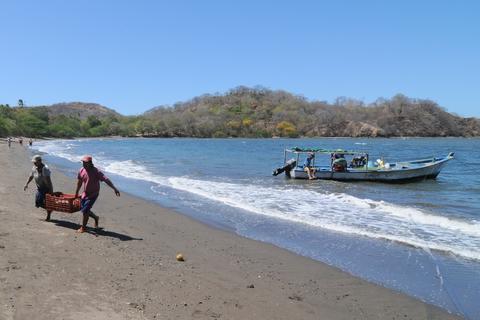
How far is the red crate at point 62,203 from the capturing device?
10.4 meters

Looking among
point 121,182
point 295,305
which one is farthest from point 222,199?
point 295,305

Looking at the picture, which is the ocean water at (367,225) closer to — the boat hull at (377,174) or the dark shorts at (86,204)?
the boat hull at (377,174)

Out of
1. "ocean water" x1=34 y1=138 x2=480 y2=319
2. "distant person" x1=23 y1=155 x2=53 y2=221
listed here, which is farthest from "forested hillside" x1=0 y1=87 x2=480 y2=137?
"distant person" x1=23 y1=155 x2=53 y2=221

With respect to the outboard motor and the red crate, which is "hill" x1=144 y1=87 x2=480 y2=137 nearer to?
the outboard motor

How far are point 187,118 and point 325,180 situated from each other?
511 feet

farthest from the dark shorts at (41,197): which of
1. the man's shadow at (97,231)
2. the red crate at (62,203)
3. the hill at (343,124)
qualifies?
the hill at (343,124)

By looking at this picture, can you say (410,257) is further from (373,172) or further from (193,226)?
(373,172)

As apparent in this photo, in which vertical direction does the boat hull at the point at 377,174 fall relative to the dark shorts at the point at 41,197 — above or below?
below

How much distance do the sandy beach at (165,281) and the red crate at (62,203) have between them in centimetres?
35

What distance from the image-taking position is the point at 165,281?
699cm

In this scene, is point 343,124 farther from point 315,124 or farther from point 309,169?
point 309,169

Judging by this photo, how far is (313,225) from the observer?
1287 centimetres

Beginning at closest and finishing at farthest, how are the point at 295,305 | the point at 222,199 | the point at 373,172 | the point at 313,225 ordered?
the point at 295,305 → the point at 313,225 → the point at 222,199 → the point at 373,172

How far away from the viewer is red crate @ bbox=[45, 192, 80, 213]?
10383 millimetres
